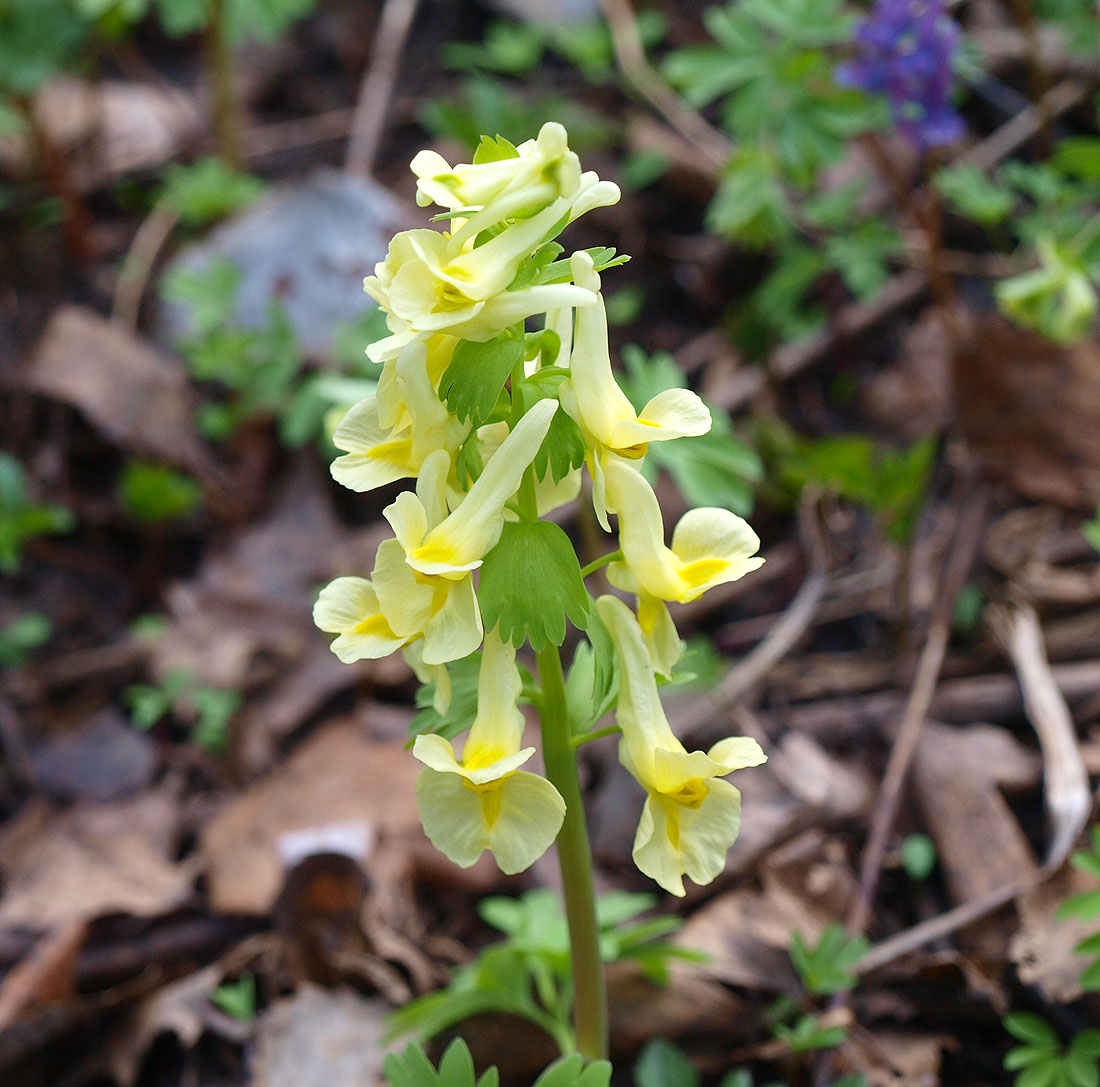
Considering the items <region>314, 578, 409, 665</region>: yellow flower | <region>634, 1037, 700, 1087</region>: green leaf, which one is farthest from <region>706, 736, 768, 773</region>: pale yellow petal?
<region>634, 1037, 700, 1087</region>: green leaf

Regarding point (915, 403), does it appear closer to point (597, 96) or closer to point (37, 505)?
point (597, 96)

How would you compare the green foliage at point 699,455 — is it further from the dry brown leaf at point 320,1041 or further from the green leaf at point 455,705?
the dry brown leaf at point 320,1041

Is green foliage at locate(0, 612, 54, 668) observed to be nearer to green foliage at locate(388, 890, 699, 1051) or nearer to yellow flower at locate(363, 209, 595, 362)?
green foliage at locate(388, 890, 699, 1051)

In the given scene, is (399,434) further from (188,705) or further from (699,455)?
(188,705)

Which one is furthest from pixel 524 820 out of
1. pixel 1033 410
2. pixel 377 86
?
pixel 377 86

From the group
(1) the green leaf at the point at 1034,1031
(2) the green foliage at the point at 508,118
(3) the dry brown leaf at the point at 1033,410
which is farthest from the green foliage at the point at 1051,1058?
(2) the green foliage at the point at 508,118

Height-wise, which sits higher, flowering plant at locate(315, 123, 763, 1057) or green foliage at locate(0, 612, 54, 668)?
flowering plant at locate(315, 123, 763, 1057)

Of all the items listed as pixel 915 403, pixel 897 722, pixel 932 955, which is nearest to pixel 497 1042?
pixel 932 955
